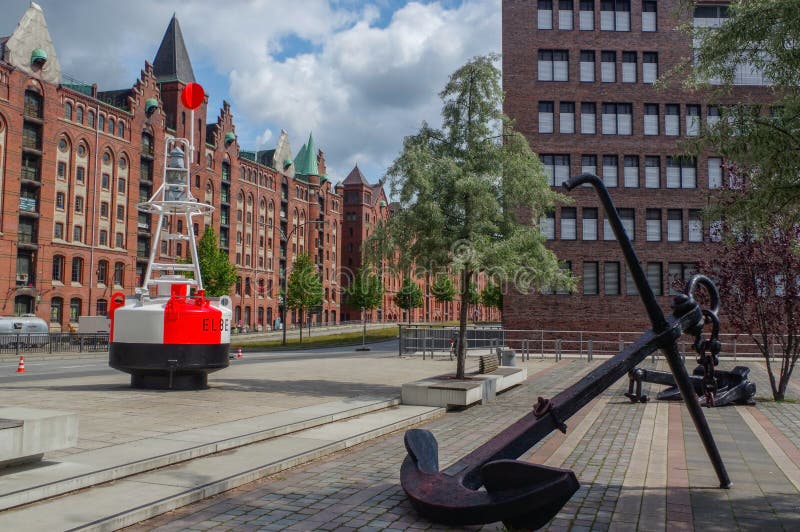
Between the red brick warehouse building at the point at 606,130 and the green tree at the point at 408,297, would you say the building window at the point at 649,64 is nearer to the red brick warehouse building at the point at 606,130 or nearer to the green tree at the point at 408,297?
the red brick warehouse building at the point at 606,130

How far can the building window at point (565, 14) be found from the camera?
3900 centimetres

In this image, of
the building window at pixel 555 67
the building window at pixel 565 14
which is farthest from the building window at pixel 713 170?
the building window at pixel 565 14

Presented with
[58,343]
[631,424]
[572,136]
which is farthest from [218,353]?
[572,136]

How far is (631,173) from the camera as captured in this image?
3894cm

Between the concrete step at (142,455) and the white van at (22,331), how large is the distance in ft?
96.8

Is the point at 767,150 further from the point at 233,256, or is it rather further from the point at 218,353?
the point at 233,256

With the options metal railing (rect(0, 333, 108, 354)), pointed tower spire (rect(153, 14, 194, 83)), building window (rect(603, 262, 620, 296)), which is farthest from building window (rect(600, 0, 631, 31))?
pointed tower spire (rect(153, 14, 194, 83))

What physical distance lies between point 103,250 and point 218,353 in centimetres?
4743

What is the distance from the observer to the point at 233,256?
7600cm

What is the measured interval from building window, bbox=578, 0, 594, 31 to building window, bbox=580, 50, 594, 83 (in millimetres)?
1432

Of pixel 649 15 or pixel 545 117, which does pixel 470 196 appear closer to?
pixel 545 117

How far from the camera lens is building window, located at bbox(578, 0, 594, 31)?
3912 centimetres

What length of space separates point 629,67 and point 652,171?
6278mm

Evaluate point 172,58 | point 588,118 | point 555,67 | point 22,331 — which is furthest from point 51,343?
point 172,58
